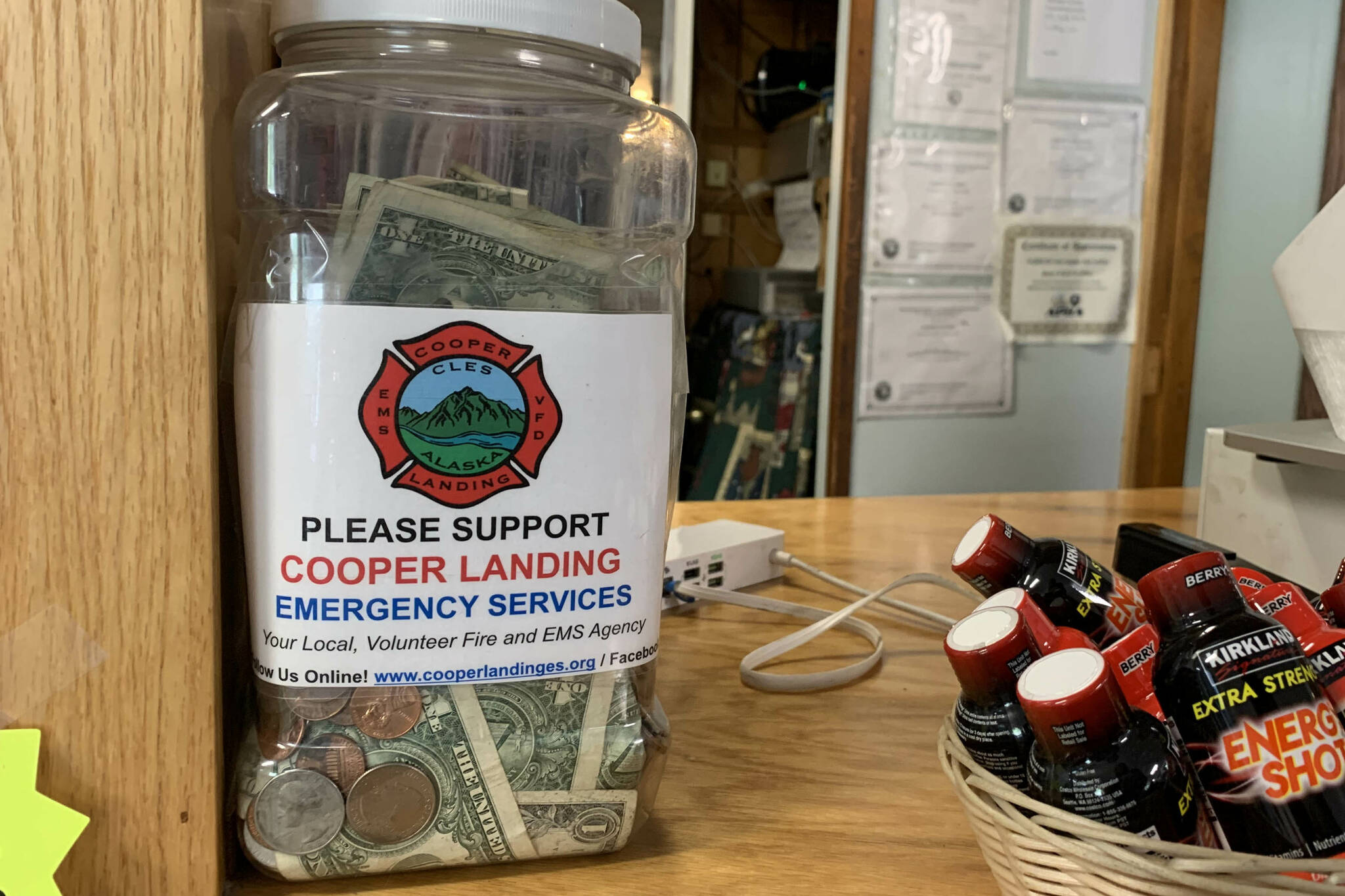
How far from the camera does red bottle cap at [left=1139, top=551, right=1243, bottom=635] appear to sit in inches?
16.7

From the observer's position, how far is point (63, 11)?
13.5 inches

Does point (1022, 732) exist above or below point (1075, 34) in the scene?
below

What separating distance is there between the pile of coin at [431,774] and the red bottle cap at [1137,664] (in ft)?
0.70

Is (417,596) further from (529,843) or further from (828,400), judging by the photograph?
(828,400)

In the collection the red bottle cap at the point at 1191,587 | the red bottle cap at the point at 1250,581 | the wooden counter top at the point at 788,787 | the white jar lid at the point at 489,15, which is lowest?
the wooden counter top at the point at 788,787

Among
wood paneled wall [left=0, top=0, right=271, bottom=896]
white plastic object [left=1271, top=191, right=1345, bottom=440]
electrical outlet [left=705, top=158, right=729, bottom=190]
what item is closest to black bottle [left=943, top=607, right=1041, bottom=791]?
wood paneled wall [left=0, top=0, right=271, bottom=896]

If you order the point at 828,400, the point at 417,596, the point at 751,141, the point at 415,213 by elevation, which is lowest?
the point at 828,400

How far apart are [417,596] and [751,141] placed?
10.2 ft

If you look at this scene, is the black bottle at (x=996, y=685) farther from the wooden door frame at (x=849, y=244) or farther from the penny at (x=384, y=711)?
the wooden door frame at (x=849, y=244)

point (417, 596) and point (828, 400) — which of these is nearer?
point (417, 596)

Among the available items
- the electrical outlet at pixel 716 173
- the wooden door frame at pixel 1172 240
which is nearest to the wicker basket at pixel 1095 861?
the wooden door frame at pixel 1172 240

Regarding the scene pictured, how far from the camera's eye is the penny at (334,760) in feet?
1.36

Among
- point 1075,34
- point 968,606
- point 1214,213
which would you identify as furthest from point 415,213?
point 1214,213

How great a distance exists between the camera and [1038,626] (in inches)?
17.4
